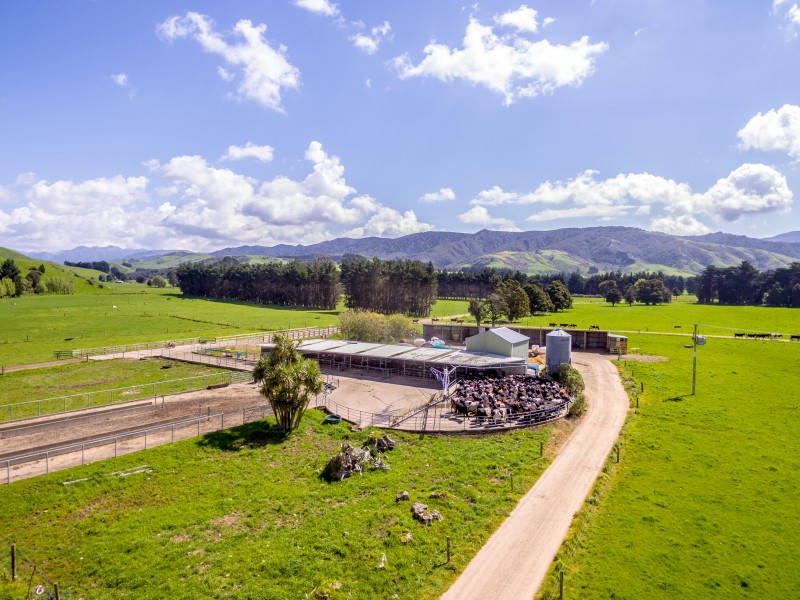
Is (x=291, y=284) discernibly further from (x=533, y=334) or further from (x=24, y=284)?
(x=24, y=284)

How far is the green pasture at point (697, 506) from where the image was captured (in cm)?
2133

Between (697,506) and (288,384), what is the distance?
104ft

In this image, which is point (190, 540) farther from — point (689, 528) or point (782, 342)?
point (782, 342)

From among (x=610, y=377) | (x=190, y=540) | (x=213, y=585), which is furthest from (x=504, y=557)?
(x=610, y=377)

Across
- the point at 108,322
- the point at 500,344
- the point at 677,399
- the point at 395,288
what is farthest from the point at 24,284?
the point at 677,399

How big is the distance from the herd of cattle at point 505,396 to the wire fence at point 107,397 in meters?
29.9

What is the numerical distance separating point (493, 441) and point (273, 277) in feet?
527

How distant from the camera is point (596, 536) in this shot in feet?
80.9

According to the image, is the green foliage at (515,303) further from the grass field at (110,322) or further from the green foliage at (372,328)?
the green foliage at (372,328)

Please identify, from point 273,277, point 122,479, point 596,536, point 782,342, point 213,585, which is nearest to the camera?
point 213,585

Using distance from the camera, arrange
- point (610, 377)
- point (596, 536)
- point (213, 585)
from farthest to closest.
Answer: point (610, 377), point (596, 536), point (213, 585)

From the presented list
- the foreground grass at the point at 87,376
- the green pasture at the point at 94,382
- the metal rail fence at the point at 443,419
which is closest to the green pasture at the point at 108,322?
the foreground grass at the point at 87,376

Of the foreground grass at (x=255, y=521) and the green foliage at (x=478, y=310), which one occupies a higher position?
the green foliage at (x=478, y=310)

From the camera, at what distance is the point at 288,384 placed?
3909cm
